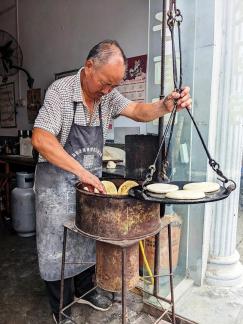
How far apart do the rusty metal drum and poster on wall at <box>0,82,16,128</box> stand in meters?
4.08

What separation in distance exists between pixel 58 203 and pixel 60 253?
35 cm

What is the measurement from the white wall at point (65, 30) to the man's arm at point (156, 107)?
1350mm

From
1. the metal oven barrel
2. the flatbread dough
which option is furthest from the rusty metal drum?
the flatbread dough

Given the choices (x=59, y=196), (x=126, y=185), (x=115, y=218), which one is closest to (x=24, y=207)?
(x=59, y=196)

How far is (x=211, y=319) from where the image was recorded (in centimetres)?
189

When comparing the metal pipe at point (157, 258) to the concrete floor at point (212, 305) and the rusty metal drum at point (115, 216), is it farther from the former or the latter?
the rusty metal drum at point (115, 216)

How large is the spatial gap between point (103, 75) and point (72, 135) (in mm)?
410

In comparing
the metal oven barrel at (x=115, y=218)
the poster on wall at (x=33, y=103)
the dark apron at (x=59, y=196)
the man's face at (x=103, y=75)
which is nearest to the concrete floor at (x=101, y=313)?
the dark apron at (x=59, y=196)

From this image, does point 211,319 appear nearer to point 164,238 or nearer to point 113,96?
point 164,238

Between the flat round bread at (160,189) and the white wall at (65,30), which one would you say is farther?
the white wall at (65,30)

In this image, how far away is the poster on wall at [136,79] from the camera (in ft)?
10.1

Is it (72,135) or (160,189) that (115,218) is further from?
(72,135)

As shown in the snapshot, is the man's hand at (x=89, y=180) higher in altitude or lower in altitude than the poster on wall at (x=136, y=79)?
lower

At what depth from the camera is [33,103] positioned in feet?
14.9
